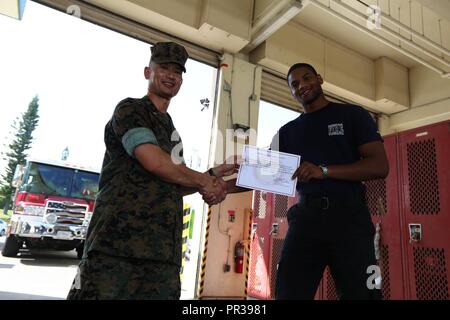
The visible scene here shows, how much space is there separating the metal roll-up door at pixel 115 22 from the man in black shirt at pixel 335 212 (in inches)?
134

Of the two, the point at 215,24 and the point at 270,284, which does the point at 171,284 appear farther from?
the point at 215,24

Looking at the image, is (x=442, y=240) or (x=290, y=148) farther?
(x=442, y=240)

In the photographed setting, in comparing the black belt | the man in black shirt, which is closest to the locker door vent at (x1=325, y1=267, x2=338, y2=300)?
the man in black shirt

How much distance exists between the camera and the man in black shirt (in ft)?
4.28

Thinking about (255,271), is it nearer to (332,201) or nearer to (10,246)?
(332,201)

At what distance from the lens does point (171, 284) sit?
1.10 m

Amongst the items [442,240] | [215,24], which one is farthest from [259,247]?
[215,24]

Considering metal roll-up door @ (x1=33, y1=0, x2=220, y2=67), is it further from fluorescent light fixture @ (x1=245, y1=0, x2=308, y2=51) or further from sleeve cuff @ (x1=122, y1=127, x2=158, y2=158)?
sleeve cuff @ (x1=122, y1=127, x2=158, y2=158)

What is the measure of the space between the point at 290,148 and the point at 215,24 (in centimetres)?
305

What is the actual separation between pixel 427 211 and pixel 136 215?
2201mm

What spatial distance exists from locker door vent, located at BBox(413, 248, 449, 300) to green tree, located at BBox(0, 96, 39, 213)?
25.1 metres

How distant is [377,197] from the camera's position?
2.71m

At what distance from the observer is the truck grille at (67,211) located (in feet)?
19.2

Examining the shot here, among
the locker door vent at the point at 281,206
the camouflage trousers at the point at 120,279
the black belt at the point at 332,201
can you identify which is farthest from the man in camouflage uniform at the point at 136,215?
the locker door vent at the point at 281,206
